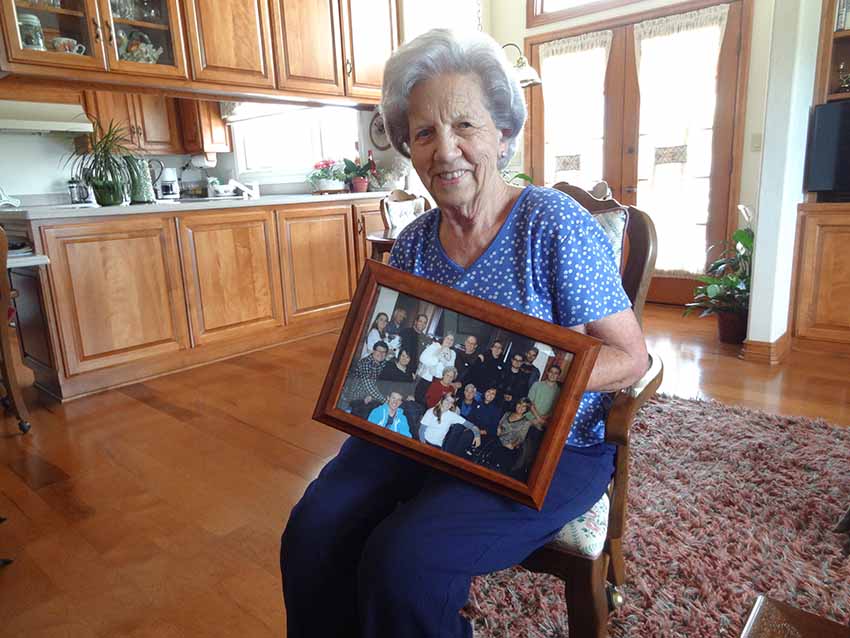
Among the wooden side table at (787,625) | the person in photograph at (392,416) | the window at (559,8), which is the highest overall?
the window at (559,8)

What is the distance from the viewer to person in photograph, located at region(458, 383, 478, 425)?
2.80 feet

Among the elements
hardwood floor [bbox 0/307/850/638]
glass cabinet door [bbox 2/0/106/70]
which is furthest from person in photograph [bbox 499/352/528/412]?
glass cabinet door [bbox 2/0/106/70]

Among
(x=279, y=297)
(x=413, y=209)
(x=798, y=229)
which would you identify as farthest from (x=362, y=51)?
(x=798, y=229)

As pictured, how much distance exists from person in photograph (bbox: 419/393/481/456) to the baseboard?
2.68 meters

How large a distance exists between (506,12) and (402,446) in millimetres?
4895

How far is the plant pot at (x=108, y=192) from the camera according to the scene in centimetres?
296

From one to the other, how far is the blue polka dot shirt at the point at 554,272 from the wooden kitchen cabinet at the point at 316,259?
2743 millimetres

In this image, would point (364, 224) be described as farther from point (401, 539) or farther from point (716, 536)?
point (401, 539)

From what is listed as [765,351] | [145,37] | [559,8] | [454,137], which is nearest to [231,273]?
[145,37]

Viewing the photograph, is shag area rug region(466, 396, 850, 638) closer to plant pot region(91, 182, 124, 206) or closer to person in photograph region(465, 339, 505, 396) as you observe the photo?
person in photograph region(465, 339, 505, 396)

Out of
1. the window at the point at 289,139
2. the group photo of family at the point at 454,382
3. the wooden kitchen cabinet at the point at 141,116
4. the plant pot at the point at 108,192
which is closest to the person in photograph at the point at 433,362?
the group photo of family at the point at 454,382

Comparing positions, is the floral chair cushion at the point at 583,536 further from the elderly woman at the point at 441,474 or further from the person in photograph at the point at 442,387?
the person in photograph at the point at 442,387

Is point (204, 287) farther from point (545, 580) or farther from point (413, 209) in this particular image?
point (545, 580)

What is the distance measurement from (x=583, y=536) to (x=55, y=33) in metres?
3.31
